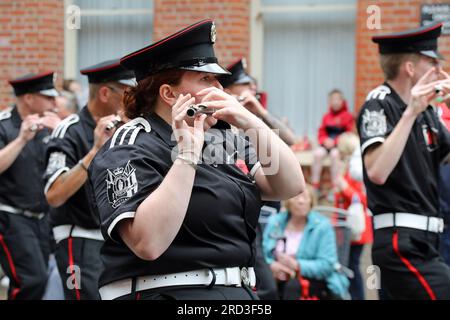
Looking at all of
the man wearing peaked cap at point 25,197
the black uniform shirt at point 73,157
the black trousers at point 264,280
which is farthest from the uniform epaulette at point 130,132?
the man wearing peaked cap at point 25,197

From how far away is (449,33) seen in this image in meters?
10.3

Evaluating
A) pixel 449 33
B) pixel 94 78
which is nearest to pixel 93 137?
pixel 94 78

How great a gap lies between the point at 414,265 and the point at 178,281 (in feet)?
7.36

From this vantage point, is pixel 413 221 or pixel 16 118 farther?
pixel 16 118

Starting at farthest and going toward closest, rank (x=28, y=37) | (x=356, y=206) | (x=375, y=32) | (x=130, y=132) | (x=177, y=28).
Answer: (x=28, y=37) < (x=177, y=28) < (x=375, y=32) < (x=356, y=206) < (x=130, y=132)

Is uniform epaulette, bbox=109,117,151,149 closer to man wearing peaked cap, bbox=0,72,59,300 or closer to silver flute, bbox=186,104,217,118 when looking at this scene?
silver flute, bbox=186,104,217,118

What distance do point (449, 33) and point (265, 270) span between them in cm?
476

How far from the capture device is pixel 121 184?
3.24m

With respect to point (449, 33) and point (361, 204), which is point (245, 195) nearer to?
point (361, 204)

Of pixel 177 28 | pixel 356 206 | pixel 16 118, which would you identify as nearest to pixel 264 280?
pixel 356 206

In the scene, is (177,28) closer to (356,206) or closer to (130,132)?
(356,206)

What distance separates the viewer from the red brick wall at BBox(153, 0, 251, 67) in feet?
36.2

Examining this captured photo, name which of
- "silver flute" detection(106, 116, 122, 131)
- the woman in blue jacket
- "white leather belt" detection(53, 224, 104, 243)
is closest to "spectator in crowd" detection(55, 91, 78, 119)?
the woman in blue jacket

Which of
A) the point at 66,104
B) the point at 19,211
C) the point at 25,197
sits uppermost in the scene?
the point at 66,104
